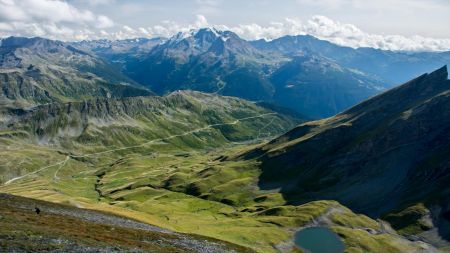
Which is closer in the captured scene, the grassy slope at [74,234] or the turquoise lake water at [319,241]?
the grassy slope at [74,234]

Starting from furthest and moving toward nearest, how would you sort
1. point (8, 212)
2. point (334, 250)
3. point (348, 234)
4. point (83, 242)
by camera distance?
1. point (348, 234)
2. point (334, 250)
3. point (8, 212)
4. point (83, 242)

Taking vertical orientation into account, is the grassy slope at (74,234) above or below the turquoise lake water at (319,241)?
above

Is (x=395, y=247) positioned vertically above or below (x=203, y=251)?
below

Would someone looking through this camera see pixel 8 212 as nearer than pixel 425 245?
Yes

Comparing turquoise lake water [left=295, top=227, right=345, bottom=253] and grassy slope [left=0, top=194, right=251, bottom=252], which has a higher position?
grassy slope [left=0, top=194, right=251, bottom=252]

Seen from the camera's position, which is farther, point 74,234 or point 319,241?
point 319,241

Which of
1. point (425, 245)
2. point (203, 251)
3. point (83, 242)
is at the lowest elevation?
point (425, 245)

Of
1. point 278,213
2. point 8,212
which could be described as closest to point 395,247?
point 278,213

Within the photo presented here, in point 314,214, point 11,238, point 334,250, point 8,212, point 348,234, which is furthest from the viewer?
point 314,214

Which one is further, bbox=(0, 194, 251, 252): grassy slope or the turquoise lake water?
the turquoise lake water

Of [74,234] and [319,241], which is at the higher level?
[74,234]

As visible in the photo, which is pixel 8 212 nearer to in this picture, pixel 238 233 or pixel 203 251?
pixel 203 251

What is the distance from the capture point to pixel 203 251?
90688 millimetres

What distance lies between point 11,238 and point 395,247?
135 m
